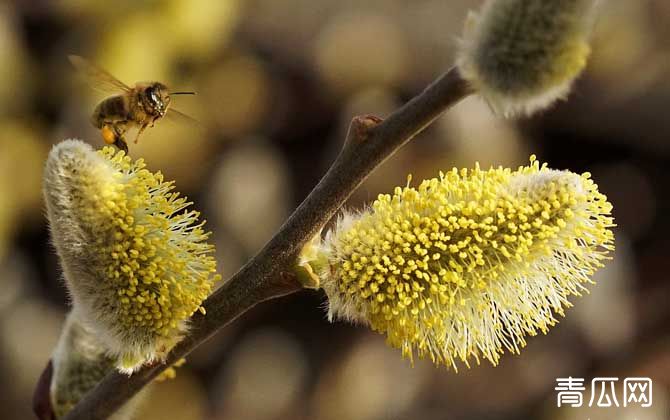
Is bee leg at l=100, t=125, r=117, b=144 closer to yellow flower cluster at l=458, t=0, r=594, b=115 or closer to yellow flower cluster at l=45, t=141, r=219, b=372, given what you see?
yellow flower cluster at l=45, t=141, r=219, b=372

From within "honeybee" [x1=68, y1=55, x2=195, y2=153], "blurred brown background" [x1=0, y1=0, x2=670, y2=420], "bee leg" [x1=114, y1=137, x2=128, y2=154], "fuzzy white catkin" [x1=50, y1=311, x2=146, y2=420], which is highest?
"blurred brown background" [x1=0, y1=0, x2=670, y2=420]

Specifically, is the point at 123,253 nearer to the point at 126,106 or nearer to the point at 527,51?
the point at 126,106

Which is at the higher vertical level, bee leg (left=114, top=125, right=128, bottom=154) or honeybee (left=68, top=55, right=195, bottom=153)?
honeybee (left=68, top=55, right=195, bottom=153)

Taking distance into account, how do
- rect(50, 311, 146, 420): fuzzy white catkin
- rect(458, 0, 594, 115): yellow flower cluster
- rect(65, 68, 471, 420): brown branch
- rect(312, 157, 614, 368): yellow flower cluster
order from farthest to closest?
rect(50, 311, 146, 420): fuzzy white catkin < rect(312, 157, 614, 368): yellow flower cluster < rect(65, 68, 471, 420): brown branch < rect(458, 0, 594, 115): yellow flower cluster

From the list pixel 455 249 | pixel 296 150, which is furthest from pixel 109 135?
pixel 296 150

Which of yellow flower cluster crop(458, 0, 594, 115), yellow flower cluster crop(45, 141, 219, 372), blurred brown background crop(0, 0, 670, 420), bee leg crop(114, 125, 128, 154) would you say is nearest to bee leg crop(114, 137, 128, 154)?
bee leg crop(114, 125, 128, 154)

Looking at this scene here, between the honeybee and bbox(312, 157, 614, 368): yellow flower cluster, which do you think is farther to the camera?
the honeybee

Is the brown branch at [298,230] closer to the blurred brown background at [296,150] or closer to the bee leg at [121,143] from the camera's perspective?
the bee leg at [121,143]

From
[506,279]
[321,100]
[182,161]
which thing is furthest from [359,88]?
[506,279]
